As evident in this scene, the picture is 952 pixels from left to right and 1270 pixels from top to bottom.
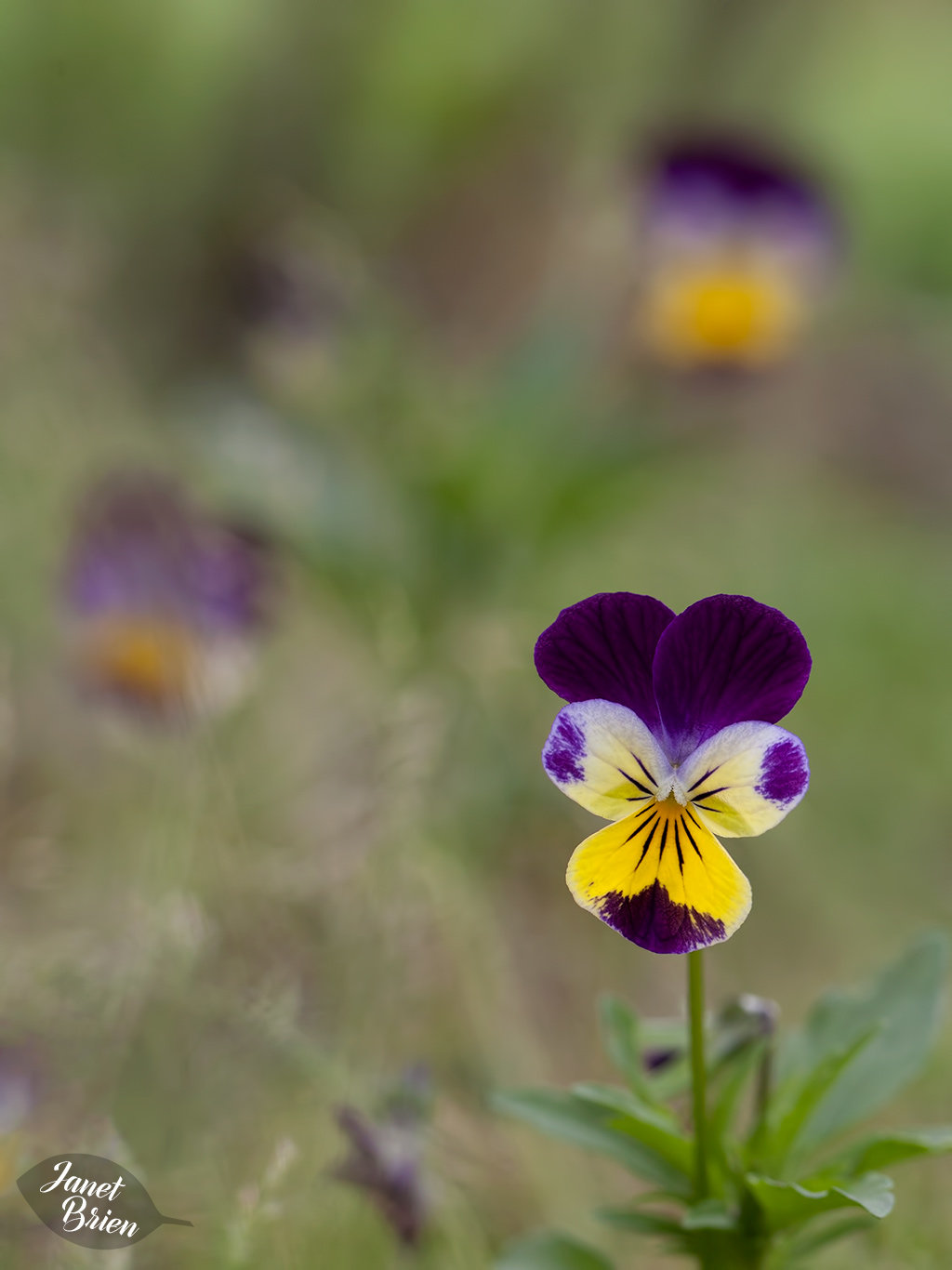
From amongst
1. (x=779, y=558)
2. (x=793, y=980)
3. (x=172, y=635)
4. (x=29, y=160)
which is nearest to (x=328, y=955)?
(x=172, y=635)

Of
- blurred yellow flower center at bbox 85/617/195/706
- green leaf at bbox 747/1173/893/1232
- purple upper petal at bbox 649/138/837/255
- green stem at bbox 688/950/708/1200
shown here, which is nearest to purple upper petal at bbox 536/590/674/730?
green stem at bbox 688/950/708/1200

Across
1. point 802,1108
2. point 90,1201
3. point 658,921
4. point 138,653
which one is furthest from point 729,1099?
point 138,653

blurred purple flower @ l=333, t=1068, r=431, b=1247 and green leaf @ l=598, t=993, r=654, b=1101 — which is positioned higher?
green leaf @ l=598, t=993, r=654, b=1101

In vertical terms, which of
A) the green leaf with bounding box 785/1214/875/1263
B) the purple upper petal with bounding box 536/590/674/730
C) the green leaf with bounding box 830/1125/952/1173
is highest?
the purple upper petal with bounding box 536/590/674/730

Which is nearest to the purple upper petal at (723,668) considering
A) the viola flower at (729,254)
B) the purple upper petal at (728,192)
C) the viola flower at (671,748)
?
the viola flower at (671,748)

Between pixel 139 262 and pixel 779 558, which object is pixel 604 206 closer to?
pixel 139 262

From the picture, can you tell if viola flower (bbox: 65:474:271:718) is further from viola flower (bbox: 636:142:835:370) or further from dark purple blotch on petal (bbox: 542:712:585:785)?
viola flower (bbox: 636:142:835:370)

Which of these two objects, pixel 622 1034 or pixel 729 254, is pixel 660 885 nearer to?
pixel 622 1034
